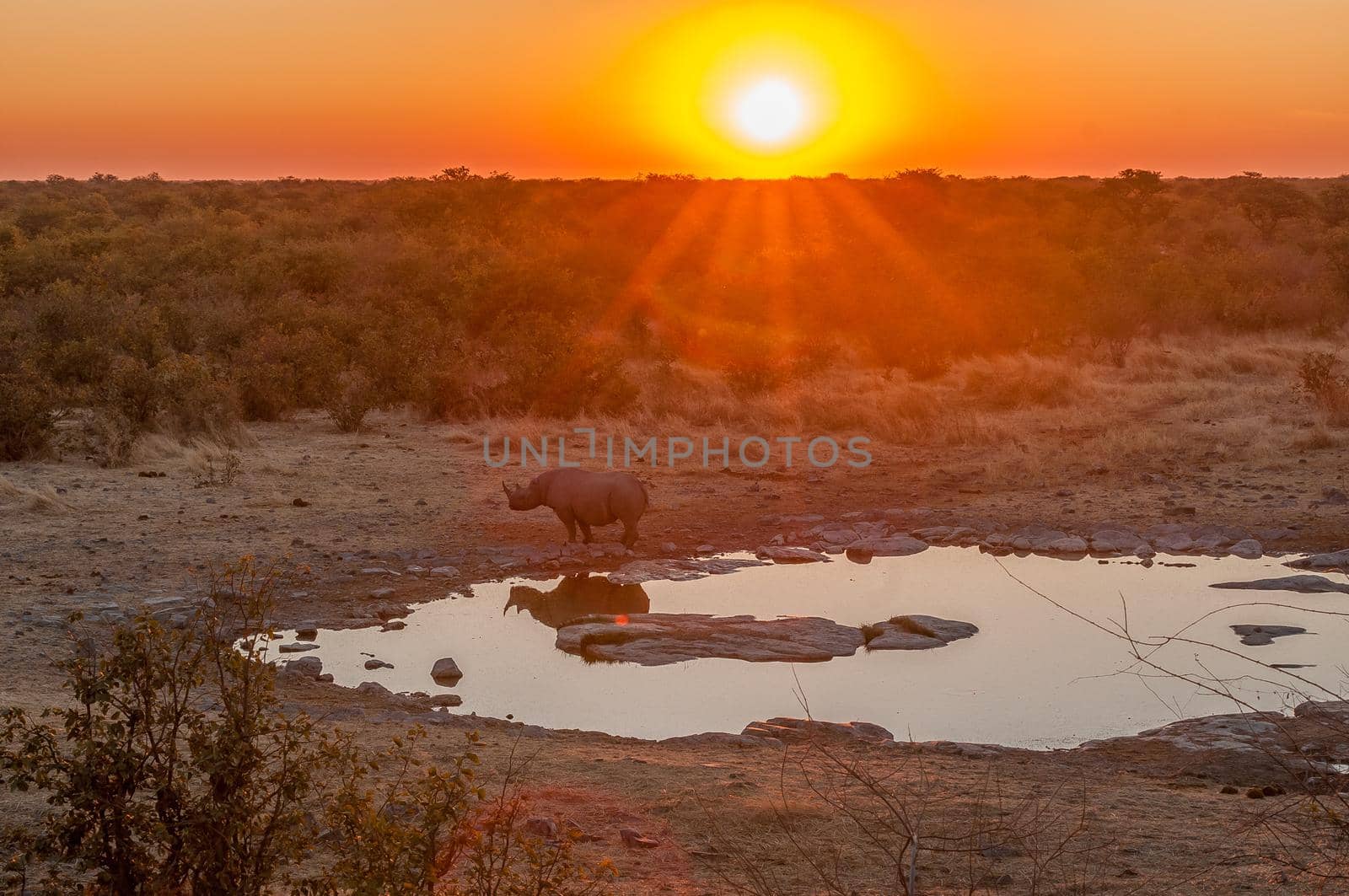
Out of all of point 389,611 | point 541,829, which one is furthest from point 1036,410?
point 541,829

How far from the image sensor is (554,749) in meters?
7.35

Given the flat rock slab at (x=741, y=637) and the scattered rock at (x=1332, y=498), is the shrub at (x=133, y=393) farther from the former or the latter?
the scattered rock at (x=1332, y=498)

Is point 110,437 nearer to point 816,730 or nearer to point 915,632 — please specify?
point 915,632

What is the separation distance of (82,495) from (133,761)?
1078 cm

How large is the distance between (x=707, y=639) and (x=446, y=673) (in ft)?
6.97

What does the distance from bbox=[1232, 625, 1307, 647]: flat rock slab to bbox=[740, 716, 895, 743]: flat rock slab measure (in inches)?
148

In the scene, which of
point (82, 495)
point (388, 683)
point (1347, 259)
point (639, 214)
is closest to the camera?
point (388, 683)

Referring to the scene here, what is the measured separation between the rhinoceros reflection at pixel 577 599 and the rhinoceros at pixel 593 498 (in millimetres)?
931

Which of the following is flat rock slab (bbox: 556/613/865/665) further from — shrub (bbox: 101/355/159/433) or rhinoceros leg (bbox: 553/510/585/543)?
shrub (bbox: 101/355/159/433)

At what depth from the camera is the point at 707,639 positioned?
9828mm

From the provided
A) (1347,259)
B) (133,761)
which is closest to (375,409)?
(133,761)

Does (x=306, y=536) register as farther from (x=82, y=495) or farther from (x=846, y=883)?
(x=846, y=883)

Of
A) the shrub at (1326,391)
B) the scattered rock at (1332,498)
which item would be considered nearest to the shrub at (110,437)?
the scattered rock at (1332,498)

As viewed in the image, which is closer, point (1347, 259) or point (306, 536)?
point (306, 536)
